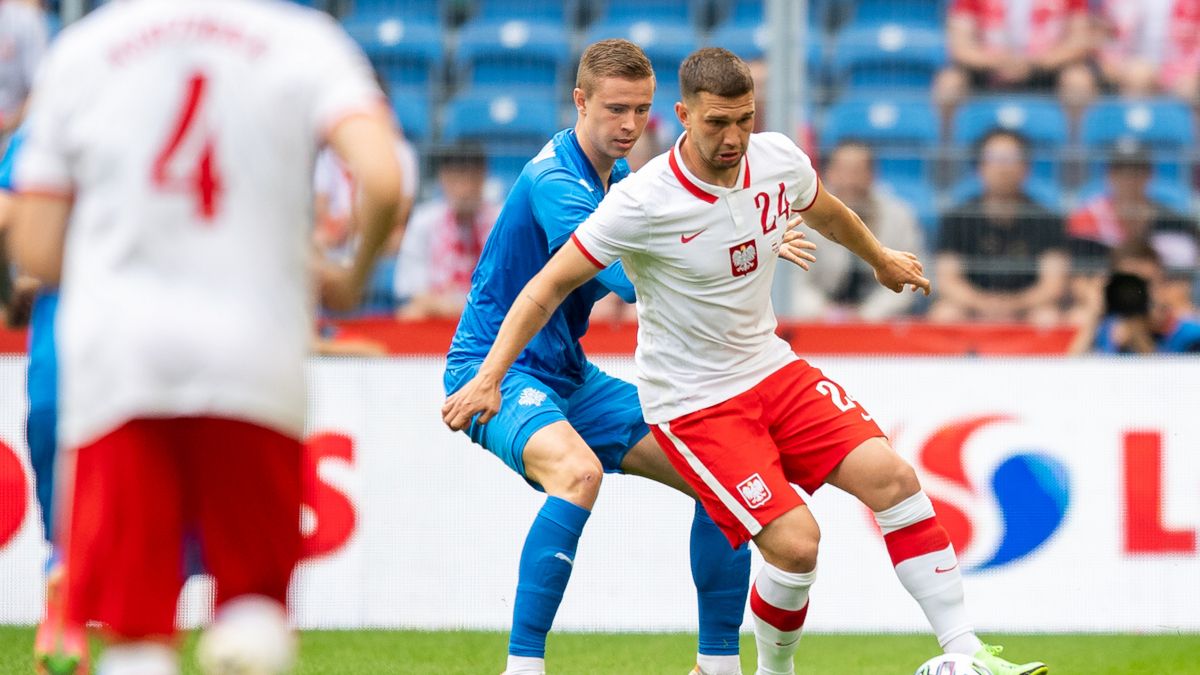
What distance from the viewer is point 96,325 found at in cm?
286

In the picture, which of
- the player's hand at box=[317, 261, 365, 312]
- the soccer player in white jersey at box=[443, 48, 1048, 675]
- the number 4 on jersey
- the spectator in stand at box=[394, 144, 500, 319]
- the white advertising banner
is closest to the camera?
→ the number 4 on jersey

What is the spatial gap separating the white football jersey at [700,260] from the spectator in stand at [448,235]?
366 cm

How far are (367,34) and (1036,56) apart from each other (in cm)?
403

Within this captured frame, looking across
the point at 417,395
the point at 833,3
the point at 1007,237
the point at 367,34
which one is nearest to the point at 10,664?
the point at 417,395

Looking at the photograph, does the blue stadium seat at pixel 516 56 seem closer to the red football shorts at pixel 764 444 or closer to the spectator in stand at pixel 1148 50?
the spectator in stand at pixel 1148 50

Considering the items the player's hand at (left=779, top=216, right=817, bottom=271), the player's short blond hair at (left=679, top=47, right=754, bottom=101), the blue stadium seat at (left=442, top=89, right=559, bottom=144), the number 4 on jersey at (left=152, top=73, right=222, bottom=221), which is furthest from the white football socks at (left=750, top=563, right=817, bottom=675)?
the blue stadium seat at (left=442, top=89, right=559, bottom=144)

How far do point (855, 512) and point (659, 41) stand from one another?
13.2 feet

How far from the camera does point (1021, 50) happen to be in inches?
384

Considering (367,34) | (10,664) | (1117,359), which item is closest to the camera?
(10,664)

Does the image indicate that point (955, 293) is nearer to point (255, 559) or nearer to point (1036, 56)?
point (1036, 56)

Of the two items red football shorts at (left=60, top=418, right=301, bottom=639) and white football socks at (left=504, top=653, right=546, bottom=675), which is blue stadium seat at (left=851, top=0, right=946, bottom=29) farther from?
red football shorts at (left=60, top=418, right=301, bottom=639)

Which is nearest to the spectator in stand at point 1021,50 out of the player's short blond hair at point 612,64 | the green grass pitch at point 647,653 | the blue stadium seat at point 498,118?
the blue stadium seat at point 498,118

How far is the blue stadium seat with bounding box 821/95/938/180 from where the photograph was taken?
896cm

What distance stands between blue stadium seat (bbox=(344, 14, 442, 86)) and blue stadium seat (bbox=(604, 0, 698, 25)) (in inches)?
48.5
